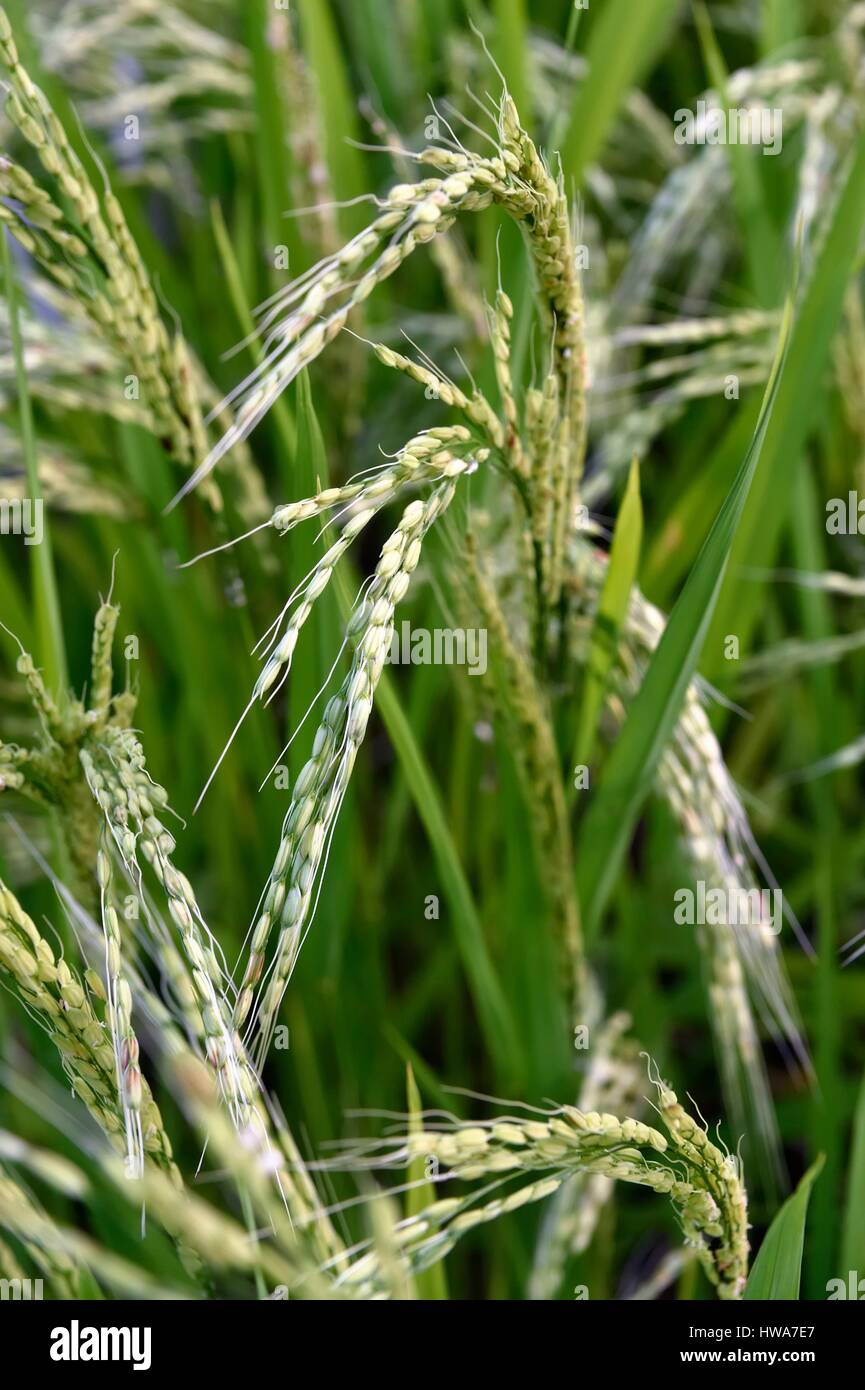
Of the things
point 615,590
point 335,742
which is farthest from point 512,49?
point 335,742

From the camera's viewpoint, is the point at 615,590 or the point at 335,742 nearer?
the point at 335,742

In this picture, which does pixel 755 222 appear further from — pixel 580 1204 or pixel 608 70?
pixel 580 1204

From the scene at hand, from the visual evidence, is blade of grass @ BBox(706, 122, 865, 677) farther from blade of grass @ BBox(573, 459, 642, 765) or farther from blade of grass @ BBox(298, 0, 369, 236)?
blade of grass @ BBox(298, 0, 369, 236)

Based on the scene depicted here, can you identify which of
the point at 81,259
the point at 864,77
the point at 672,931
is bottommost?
the point at 672,931

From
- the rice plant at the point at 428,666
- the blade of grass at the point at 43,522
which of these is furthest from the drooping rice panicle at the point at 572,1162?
the blade of grass at the point at 43,522

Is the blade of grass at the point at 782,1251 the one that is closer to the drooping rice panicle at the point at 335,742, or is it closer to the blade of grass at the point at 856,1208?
the blade of grass at the point at 856,1208
